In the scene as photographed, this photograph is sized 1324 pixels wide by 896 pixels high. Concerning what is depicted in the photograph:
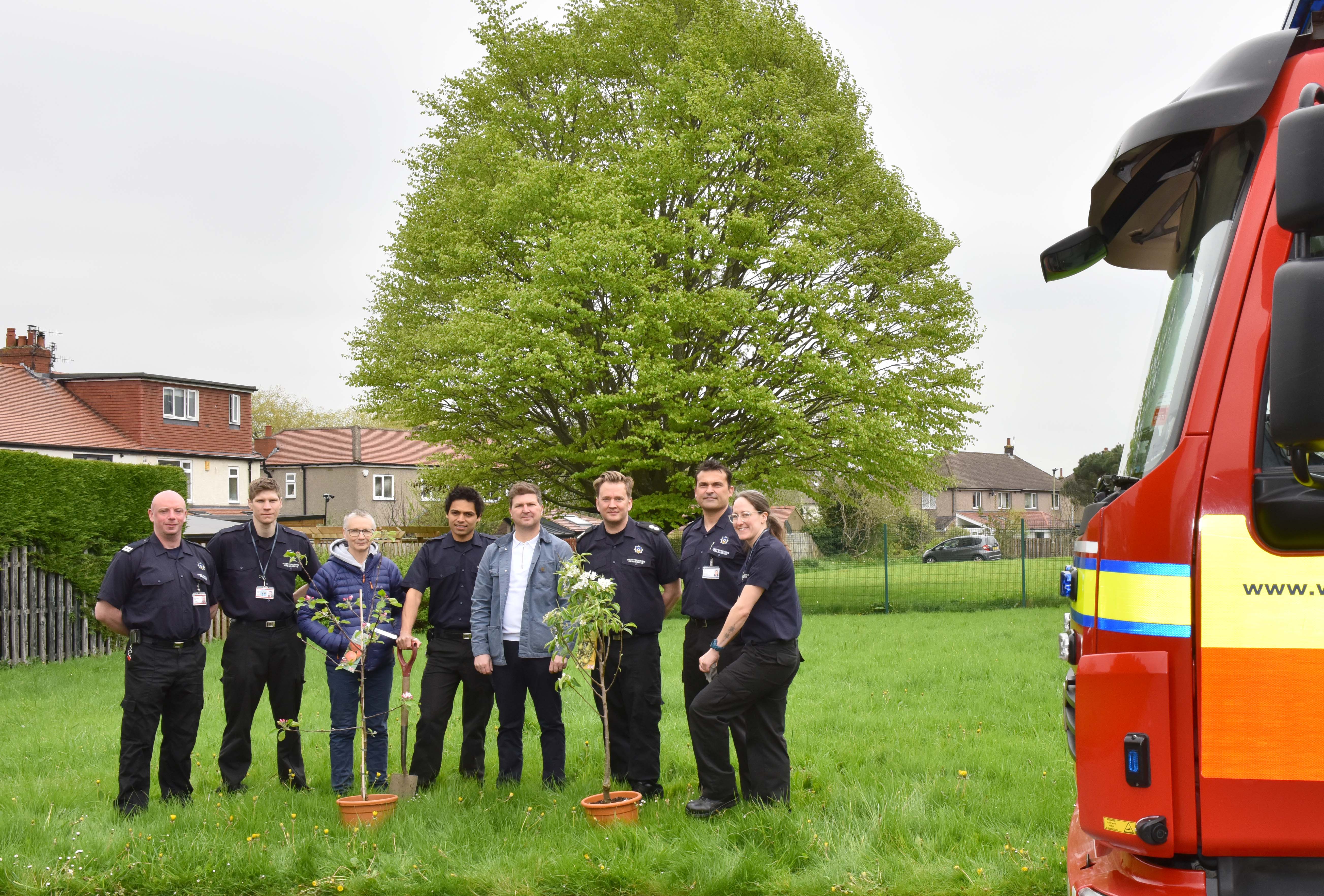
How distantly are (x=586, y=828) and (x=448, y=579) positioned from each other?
2.12 metres

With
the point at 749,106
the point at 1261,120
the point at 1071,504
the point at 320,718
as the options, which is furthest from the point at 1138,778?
the point at 1071,504

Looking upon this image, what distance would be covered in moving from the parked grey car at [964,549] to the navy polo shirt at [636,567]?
23.2 m

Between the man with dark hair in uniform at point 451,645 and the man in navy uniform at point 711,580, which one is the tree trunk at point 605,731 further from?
the man with dark hair in uniform at point 451,645

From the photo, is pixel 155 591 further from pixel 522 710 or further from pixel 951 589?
pixel 951 589

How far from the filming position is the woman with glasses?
5.79 m

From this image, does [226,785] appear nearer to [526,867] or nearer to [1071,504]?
[526,867]

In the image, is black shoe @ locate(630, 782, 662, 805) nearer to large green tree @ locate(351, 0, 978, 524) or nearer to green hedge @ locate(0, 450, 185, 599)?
green hedge @ locate(0, 450, 185, 599)

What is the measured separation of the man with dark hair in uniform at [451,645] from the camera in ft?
22.8

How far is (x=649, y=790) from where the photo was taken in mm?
6629

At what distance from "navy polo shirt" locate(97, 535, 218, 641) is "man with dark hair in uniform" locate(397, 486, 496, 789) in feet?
4.52

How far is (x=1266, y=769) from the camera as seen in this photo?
2.65 m

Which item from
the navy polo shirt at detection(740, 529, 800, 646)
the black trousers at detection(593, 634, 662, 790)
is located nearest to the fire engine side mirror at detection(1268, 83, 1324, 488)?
the navy polo shirt at detection(740, 529, 800, 646)

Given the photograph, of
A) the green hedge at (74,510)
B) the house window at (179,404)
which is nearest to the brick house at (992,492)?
the house window at (179,404)

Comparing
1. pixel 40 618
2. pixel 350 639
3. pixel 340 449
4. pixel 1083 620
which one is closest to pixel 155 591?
pixel 350 639
